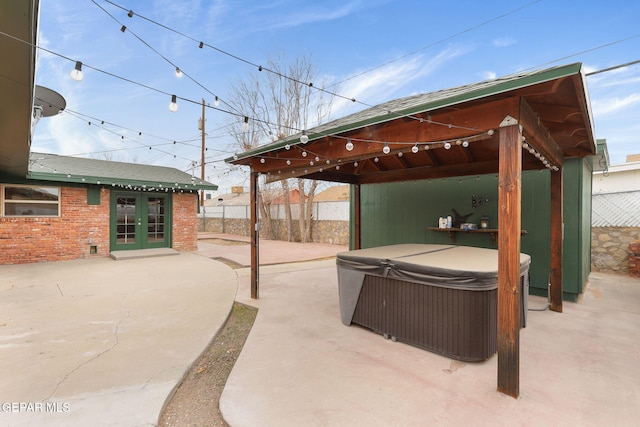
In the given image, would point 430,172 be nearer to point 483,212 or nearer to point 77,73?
point 483,212

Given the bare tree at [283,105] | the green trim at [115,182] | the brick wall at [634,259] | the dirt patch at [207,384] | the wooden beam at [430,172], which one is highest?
the bare tree at [283,105]

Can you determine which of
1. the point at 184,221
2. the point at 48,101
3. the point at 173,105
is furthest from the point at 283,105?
the point at 48,101

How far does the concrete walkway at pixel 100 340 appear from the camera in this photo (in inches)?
77.0

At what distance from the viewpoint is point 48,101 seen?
137 inches

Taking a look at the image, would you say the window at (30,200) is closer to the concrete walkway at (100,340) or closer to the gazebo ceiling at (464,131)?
the concrete walkway at (100,340)

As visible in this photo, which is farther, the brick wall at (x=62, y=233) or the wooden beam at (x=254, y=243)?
the brick wall at (x=62, y=233)

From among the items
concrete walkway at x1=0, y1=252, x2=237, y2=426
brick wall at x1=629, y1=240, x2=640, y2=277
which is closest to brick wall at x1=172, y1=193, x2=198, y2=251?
concrete walkway at x1=0, y1=252, x2=237, y2=426

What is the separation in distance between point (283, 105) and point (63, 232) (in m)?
9.32

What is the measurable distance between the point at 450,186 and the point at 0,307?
7256 mm

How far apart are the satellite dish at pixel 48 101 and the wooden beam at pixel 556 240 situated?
6366 millimetres

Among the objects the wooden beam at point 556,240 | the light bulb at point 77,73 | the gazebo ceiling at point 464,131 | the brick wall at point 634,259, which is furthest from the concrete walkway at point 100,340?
the brick wall at point 634,259

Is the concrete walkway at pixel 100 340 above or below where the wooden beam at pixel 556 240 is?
below

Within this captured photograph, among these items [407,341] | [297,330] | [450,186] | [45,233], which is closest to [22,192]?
[45,233]

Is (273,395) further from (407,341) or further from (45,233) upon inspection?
(45,233)
